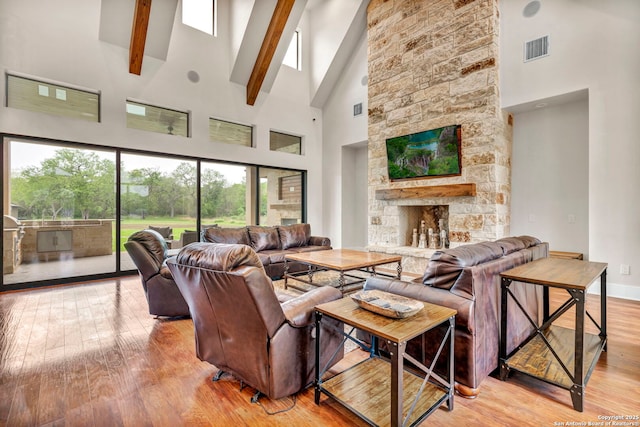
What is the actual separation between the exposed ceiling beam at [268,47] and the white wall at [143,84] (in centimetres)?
27

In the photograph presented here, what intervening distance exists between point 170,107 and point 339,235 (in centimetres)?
463

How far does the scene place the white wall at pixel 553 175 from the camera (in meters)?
4.56

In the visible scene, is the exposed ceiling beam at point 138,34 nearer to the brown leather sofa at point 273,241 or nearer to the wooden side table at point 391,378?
the brown leather sofa at point 273,241

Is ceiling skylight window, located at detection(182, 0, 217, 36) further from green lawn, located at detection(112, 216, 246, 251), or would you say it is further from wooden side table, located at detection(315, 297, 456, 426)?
wooden side table, located at detection(315, 297, 456, 426)

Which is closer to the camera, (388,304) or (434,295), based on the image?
(388,304)

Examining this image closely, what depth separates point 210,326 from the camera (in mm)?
1937

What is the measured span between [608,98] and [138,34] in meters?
6.88

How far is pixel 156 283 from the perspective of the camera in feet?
10.3

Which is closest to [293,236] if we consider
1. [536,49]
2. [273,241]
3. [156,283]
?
[273,241]

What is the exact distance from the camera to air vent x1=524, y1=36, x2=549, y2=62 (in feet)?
14.6

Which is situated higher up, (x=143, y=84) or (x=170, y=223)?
(x=143, y=84)

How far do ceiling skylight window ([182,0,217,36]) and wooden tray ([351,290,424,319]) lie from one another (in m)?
6.43

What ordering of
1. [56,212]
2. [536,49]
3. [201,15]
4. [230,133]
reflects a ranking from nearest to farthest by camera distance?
[536,49] < [56,212] < [201,15] < [230,133]

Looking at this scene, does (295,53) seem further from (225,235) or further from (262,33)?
(225,235)
